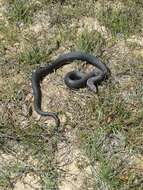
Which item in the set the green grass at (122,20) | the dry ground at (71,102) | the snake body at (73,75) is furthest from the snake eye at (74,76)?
the green grass at (122,20)

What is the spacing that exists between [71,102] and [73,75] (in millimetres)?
429

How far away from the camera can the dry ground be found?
4.87 m

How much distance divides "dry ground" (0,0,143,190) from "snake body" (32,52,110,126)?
0.08 metres

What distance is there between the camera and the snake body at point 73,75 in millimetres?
5691

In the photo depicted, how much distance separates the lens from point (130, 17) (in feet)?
22.1

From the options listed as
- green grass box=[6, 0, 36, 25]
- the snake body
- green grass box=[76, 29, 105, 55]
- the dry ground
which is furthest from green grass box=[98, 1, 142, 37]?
green grass box=[6, 0, 36, 25]

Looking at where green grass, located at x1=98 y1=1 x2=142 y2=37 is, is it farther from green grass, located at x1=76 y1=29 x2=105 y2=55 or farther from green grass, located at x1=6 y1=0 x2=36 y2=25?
Answer: green grass, located at x1=6 y1=0 x2=36 y2=25

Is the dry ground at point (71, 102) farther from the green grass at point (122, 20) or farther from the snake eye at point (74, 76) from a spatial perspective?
the snake eye at point (74, 76)

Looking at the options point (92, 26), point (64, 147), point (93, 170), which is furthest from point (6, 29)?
point (93, 170)

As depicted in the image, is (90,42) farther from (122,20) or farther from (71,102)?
(71,102)

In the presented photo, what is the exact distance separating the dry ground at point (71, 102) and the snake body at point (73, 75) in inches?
3.2

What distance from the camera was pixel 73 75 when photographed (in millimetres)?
5957

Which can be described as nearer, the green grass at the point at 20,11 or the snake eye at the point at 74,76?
the snake eye at the point at 74,76

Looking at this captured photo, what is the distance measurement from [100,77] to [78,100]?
41 centimetres
